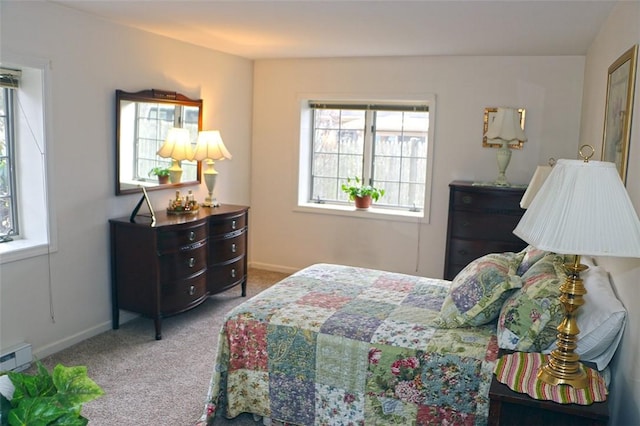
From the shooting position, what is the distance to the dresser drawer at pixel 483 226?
15.1ft

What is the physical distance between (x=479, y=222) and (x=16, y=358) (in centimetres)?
354

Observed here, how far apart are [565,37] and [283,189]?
3037mm

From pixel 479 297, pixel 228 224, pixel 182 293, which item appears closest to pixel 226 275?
pixel 228 224

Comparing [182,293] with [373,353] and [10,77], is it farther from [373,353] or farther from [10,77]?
[373,353]

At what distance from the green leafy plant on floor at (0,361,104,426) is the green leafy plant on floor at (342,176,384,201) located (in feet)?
14.2

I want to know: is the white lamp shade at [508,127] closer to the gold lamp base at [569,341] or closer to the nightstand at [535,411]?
the gold lamp base at [569,341]

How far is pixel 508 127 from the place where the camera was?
469 cm

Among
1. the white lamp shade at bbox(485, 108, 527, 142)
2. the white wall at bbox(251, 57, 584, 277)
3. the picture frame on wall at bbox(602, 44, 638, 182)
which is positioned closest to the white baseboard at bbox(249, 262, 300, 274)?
the white wall at bbox(251, 57, 584, 277)

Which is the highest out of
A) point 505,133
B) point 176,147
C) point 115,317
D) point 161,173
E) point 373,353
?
point 505,133

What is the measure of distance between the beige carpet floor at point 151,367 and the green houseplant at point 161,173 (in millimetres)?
1106

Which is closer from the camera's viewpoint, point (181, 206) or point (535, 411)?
point (535, 411)

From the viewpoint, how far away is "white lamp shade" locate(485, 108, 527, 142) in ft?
15.4

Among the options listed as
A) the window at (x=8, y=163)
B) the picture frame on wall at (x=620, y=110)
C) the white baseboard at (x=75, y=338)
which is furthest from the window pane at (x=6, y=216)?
the picture frame on wall at (x=620, y=110)

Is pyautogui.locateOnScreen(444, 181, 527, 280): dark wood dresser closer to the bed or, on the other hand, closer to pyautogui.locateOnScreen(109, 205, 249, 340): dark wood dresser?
the bed
